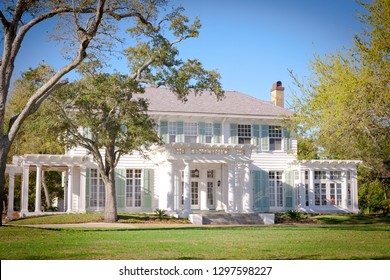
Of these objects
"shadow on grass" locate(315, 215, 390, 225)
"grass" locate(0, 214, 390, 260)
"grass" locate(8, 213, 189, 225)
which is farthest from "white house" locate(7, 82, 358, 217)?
"grass" locate(0, 214, 390, 260)

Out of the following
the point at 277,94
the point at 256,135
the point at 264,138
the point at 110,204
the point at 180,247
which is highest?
the point at 277,94

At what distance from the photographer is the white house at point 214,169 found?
81.8ft

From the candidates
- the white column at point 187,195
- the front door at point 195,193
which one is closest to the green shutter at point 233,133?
the front door at point 195,193

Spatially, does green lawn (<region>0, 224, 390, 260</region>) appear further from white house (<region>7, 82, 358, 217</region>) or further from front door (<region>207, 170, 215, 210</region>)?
front door (<region>207, 170, 215, 210</region>)

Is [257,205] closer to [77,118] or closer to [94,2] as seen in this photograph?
[77,118]

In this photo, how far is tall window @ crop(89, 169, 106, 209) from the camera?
26.0 m

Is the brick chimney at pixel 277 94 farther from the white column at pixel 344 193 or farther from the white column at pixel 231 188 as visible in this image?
the white column at pixel 231 188

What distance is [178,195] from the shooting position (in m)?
24.7

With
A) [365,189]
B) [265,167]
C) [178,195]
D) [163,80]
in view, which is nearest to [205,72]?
[163,80]

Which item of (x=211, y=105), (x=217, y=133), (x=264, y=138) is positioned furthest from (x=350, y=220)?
(x=211, y=105)

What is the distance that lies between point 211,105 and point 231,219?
7213 mm

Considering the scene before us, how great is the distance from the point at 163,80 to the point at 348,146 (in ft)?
27.0

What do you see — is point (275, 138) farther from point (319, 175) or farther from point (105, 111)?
point (105, 111)

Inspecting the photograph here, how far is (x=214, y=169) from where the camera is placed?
2761 centimetres
